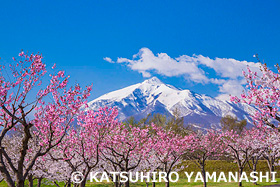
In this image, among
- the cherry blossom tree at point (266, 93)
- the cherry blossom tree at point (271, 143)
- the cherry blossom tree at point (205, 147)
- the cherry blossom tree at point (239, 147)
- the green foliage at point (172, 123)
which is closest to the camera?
the cherry blossom tree at point (266, 93)

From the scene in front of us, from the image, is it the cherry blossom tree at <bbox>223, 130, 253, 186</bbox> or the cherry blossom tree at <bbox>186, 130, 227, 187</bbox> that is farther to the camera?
the cherry blossom tree at <bbox>186, 130, 227, 187</bbox>

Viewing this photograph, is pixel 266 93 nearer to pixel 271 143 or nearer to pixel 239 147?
pixel 271 143

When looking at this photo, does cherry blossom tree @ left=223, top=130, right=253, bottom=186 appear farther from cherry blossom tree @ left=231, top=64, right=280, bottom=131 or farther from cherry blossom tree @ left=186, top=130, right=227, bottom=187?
cherry blossom tree @ left=231, top=64, right=280, bottom=131

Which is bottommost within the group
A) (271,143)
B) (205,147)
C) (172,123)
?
(205,147)

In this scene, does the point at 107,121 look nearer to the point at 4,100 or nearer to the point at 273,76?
the point at 4,100

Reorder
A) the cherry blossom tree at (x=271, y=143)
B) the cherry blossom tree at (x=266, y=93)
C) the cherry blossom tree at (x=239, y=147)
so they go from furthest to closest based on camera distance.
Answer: the cherry blossom tree at (x=239, y=147) < the cherry blossom tree at (x=271, y=143) < the cherry blossom tree at (x=266, y=93)

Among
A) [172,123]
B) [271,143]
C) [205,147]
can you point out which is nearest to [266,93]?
[271,143]

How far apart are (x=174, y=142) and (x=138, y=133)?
25.4ft

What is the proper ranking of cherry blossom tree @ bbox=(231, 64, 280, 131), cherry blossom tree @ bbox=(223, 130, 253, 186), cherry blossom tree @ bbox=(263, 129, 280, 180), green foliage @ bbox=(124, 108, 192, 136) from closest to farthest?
1. cherry blossom tree @ bbox=(231, 64, 280, 131)
2. cherry blossom tree @ bbox=(263, 129, 280, 180)
3. cherry blossom tree @ bbox=(223, 130, 253, 186)
4. green foliage @ bbox=(124, 108, 192, 136)

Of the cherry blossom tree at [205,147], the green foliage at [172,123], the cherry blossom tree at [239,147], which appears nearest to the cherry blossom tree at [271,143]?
the cherry blossom tree at [239,147]

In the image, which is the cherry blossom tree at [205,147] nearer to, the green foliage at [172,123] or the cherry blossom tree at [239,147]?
the cherry blossom tree at [239,147]

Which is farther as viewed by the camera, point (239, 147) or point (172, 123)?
point (172, 123)

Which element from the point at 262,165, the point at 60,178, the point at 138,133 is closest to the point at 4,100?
the point at 138,133

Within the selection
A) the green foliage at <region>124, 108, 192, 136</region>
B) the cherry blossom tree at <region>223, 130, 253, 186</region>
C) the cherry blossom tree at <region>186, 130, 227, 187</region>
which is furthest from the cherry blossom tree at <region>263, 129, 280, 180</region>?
the green foliage at <region>124, 108, 192, 136</region>
